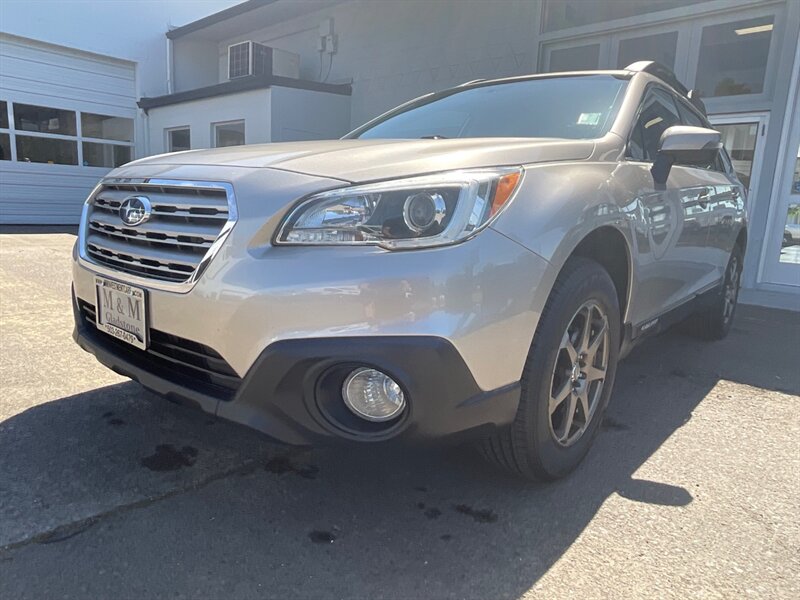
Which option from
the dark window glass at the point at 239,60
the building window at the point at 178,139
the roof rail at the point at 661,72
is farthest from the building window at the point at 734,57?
the building window at the point at 178,139

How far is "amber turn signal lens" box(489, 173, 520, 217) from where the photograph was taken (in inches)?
72.4

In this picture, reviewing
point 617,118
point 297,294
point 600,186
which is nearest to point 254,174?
point 297,294

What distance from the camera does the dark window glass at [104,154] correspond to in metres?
13.8

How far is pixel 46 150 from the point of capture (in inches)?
519

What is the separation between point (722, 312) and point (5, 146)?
45.0 feet

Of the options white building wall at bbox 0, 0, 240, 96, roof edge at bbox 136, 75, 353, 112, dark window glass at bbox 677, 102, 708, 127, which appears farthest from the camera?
white building wall at bbox 0, 0, 240, 96

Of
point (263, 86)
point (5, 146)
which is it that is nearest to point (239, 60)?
point (263, 86)

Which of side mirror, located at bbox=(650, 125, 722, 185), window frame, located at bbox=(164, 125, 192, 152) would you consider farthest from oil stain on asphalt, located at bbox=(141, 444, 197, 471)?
window frame, located at bbox=(164, 125, 192, 152)

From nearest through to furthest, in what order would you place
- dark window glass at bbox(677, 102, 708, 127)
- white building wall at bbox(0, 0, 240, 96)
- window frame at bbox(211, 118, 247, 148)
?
1. dark window glass at bbox(677, 102, 708, 127)
2. window frame at bbox(211, 118, 247, 148)
3. white building wall at bbox(0, 0, 240, 96)

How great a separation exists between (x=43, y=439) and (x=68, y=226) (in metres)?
12.4

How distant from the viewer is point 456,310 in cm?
170

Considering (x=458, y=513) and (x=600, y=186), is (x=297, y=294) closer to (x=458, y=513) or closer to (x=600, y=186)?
(x=458, y=513)

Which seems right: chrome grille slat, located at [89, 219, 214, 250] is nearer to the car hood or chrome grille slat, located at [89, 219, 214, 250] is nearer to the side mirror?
the car hood

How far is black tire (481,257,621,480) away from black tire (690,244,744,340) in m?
2.53
